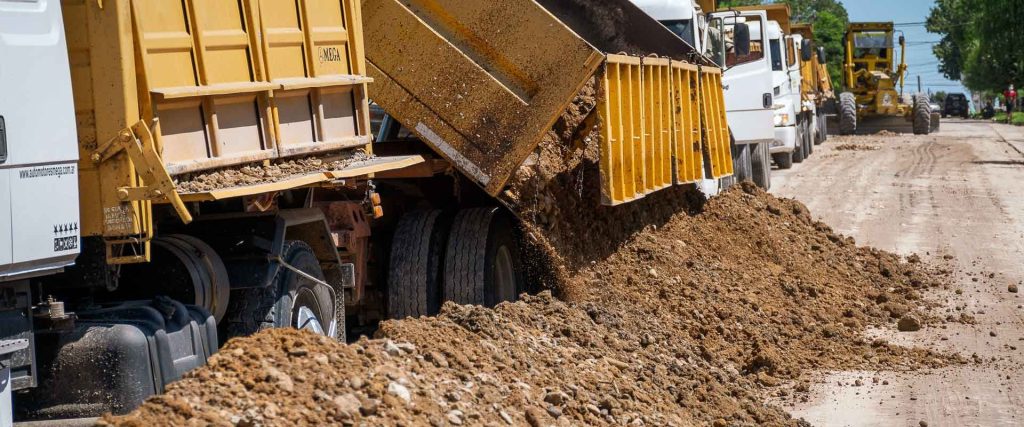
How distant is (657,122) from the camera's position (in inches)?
432

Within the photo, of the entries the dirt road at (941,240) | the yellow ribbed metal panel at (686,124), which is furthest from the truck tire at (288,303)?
the yellow ribbed metal panel at (686,124)

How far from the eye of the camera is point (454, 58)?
879 cm

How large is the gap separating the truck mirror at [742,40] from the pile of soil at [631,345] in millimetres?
1678

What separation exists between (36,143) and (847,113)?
34461 millimetres

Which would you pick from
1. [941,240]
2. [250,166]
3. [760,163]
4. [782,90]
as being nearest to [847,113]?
[782,90]

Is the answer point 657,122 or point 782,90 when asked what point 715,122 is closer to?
point 657,122

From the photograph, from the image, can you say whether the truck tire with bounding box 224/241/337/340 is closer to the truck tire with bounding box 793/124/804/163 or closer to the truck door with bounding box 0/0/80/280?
the truck door with bounding box 0/0/80/280

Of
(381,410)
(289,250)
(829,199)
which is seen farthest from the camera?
(829,199)

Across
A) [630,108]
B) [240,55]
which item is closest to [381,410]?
[240,55]

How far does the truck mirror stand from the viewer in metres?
14.7

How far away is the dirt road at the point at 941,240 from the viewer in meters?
7.59

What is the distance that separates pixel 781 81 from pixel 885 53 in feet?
58.4

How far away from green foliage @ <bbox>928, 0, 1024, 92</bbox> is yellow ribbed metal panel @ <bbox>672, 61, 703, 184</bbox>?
1342 inches

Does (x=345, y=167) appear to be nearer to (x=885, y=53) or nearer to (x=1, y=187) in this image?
(x=1, y=187)
